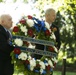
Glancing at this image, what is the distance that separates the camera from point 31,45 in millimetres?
6828

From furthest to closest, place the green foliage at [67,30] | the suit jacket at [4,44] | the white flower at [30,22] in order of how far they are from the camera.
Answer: the green foliage at [67,30] < the white flower at [30,22] < the suit jacket at [4,44]

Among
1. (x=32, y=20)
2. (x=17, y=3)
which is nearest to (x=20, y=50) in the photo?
(x=32, y=20)

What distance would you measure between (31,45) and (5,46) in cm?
76

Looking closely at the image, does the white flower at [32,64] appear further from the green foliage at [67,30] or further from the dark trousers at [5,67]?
the green foliage at [67,30]

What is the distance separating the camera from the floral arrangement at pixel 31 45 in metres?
6.52

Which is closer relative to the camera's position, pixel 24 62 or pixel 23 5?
pixel 24 62

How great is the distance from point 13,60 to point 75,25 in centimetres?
1961

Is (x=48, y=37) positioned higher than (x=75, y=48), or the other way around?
(x=48, y=37)

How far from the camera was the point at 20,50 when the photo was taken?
21.5 feet

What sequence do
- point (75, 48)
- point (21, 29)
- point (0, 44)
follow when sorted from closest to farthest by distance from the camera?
point (0, 44), point (21, 29), point (75, 48)

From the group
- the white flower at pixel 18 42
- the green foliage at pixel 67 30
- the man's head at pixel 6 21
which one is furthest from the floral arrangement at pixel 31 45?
the green foliage at pixel 67 30

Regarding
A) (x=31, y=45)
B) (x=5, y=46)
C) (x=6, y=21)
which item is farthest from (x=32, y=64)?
(x=6, y=21)

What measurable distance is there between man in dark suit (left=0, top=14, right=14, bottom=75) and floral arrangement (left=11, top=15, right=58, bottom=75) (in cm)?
12

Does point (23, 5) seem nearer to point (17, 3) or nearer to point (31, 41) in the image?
point (17, 3)
